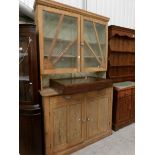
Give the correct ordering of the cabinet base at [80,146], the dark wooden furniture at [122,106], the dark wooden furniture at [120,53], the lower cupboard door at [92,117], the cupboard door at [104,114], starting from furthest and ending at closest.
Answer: the dark wooden furniture at [120,53], the dark wooden furniture at [122,106], the cupboard door at [104,114], the lower cupboard door at [92,117], the cabinet base at [80,146]

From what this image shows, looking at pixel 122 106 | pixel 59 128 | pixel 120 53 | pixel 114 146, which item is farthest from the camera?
pixel 120 53

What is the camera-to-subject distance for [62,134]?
2.13 m

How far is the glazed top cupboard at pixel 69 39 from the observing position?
2008mm

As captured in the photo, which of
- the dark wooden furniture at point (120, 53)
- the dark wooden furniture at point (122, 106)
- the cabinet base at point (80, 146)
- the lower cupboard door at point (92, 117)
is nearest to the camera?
the cabinet base at point (80, 146)

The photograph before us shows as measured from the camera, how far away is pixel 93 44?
2.60 meters

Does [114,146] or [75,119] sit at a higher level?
[75,119]

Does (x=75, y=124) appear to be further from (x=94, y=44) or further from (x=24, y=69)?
(x=94, y=44)

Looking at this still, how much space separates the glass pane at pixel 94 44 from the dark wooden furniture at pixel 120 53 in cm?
41

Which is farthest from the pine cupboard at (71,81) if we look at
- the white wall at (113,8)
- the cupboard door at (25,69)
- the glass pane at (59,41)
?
the white wall at (113,8)

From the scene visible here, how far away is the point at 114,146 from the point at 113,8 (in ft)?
8.70

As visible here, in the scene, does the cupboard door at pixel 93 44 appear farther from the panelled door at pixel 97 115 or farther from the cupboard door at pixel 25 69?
the cupboard door at pixel 25 69

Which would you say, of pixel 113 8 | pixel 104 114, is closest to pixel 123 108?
pixel 104 114

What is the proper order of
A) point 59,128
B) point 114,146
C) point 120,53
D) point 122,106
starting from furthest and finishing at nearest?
point 120,53 < point 122,106 < point 114,146 < point 59,128
